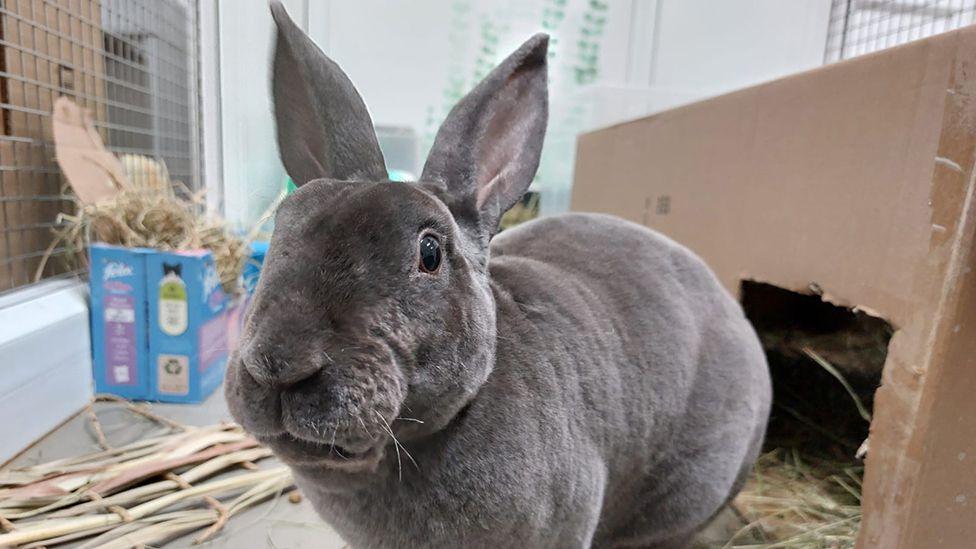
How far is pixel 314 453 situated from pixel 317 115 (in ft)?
1.48

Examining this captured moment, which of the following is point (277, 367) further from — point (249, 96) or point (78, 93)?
point (78, 93)

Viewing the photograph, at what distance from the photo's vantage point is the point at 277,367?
61 cm

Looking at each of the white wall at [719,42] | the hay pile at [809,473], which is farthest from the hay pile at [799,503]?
the white wall at [719,42]

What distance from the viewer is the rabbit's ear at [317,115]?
33.4 inches

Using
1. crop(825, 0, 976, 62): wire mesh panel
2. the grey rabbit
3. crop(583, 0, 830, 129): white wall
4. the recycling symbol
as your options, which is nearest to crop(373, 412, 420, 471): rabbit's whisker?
the grey rabbit

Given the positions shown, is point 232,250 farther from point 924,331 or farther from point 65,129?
point 924,331

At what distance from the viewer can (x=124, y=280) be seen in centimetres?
197

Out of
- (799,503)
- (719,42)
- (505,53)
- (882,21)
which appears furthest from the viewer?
(719,42)

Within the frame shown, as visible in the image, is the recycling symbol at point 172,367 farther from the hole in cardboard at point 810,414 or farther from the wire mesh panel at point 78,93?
the hole in cardboard at point 810,414

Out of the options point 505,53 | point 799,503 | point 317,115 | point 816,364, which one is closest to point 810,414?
point 816,364

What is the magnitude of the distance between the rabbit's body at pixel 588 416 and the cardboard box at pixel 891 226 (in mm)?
261

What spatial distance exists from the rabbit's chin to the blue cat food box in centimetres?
144

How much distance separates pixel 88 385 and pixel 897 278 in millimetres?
2211

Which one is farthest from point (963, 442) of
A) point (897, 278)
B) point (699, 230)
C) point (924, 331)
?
point (699, 230)
